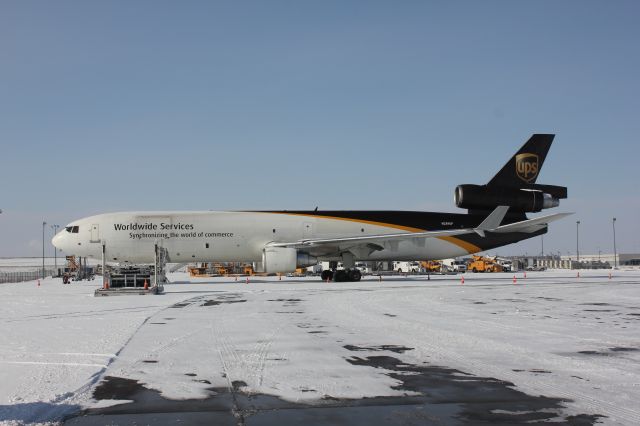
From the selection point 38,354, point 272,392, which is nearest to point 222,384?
point 272,392

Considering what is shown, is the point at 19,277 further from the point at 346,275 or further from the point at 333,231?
the point at 346,275

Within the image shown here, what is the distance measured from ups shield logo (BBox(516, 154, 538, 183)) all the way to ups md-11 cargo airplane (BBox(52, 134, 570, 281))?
7 centimetres

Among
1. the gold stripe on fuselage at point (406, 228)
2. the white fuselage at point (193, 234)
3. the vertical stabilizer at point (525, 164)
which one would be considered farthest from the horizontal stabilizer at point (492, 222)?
the white fuselage at point (193, 234)

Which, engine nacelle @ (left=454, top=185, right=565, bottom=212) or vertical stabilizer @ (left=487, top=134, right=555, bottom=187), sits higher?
vertical stabilizer @ (left=487, top=134, right=555, bottom=187)

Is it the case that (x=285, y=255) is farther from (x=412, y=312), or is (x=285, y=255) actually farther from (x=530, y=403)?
(x=530, y=403)

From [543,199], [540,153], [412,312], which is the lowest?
[412,312]

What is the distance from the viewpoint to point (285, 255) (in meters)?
36.9

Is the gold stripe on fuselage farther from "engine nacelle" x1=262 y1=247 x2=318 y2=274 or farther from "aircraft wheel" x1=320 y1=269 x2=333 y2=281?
"aircraft wheel" x1=320 y1=269 x2=333 y2=281

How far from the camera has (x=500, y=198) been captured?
1612 inches

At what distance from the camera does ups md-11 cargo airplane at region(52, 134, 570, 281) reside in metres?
37.9

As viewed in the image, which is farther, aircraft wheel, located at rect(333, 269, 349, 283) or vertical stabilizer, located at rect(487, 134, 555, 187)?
vertical stabilizer, located at rect(487, 134, 555, 187)

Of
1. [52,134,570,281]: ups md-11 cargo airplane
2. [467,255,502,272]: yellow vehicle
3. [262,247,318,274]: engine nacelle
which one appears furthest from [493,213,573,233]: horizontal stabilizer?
[467,255,502,272]: yellow vehicle

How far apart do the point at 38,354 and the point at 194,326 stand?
4.41 metres

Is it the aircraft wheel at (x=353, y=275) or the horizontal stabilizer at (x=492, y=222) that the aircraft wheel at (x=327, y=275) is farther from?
the horizontal stabilizer at (x=492, y=222)
